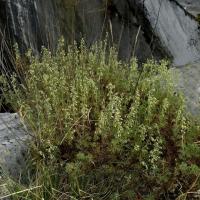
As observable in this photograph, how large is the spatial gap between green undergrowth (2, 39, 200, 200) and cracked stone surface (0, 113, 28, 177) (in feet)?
0.36

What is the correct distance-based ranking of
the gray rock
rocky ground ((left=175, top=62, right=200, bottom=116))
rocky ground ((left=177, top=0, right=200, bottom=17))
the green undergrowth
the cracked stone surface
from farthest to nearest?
rocky ground ((left=177, top=0, right=200, bottom=17)) < the gray rock < rocky ground ((left=175, top=62, right=200, bottom=116)) < the cracked stone surface < the green undergrowth

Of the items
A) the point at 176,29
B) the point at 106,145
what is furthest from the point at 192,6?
the point at 106,145

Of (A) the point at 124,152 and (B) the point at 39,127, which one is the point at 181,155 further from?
(B) the point at 39,127

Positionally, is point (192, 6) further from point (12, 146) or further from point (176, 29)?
point (12, 146)

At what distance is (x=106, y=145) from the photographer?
324 centimetres

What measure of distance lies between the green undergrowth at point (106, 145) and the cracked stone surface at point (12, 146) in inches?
4.3

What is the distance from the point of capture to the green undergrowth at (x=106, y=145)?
3094 millimetres

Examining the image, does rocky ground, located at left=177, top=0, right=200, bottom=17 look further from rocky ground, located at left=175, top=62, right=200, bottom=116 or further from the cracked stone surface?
the cracked stone surface

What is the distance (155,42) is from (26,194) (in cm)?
238

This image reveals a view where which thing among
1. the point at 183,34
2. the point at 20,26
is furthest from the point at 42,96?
the point at 183,34

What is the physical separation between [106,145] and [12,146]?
0.66m

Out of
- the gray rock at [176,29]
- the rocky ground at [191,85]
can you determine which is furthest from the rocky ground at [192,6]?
the rocky ground at [191,85]

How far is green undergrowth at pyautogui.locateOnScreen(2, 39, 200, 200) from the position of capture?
3.09 metres

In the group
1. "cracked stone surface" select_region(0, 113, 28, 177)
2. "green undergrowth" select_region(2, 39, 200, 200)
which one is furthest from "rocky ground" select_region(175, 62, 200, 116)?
"cracked stone surface" select_region(0, 113, 28, 177)
